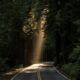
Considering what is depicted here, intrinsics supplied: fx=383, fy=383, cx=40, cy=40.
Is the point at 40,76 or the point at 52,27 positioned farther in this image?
the point at 52,27

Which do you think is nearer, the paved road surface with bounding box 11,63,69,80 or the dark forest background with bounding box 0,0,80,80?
the dark forest background with bounding box 0,0,80,80

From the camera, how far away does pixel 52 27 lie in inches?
2061

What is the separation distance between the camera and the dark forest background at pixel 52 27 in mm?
32331

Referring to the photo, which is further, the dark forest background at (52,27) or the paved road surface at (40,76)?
the paved road surface at (40,76)

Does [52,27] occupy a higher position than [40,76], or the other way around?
[52,27]

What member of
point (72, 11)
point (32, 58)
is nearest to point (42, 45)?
point (32, 58)

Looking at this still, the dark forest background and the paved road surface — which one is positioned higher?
the dark forest background

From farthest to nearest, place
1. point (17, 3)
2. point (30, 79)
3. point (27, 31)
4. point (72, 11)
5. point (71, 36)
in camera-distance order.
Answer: point (27, 31), point (17, 3), point (71, 36), point (72, 11), point (30, 79)

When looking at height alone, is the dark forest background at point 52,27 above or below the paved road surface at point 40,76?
above

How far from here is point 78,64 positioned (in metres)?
29.2

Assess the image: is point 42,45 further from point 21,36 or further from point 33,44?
point 21,36

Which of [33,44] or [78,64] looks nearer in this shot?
[78,64]

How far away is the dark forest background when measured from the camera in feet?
106

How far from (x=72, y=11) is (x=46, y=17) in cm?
1236
